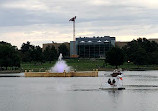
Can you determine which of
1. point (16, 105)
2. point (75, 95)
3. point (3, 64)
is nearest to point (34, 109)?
point (16, 105)

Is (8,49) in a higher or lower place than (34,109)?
higher

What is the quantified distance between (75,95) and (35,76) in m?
61.6

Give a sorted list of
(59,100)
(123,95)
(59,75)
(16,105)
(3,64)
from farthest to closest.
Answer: (3,64), (59,75), (123,95), (59,100), (16,105)

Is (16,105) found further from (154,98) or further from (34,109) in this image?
(154,98)

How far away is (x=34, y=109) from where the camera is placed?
60625 millimetres

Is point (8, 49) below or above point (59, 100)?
above

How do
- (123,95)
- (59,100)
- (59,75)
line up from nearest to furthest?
(59,100) → (123,95) → (59,75)

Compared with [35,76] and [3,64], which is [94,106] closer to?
[35,76]

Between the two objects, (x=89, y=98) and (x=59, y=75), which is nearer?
(x=89, y=98)

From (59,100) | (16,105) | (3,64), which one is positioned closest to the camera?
(16,105)

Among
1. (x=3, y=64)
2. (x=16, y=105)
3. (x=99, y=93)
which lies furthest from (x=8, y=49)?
(x=16, y=105)

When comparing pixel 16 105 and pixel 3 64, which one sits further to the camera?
pixel 3 64

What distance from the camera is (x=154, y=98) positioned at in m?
71.7

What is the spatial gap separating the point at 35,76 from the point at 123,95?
65399 mm
